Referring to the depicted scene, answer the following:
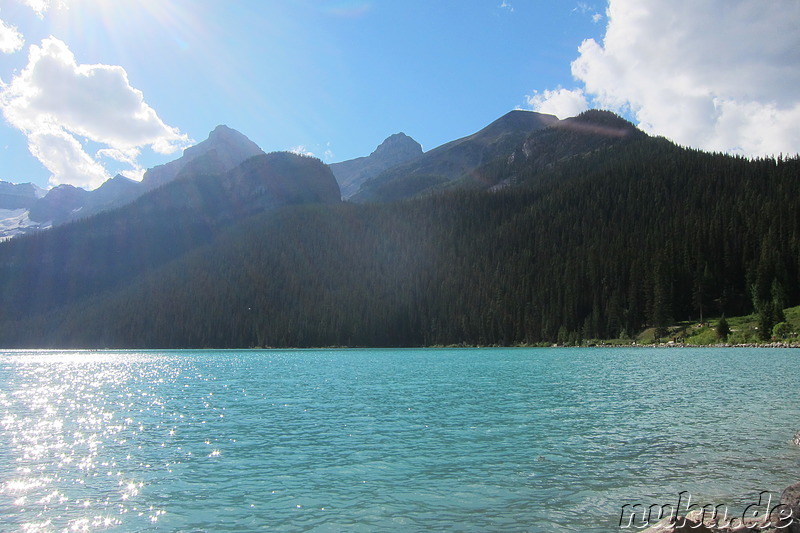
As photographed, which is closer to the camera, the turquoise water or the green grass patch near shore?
the turquoise water

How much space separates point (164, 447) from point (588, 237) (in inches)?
7244

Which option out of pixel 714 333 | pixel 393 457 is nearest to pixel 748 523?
pixel 393 457

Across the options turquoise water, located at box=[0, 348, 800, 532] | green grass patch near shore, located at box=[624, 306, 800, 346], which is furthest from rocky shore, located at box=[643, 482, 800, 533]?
green grass patch near shore, located at box=[624, 306, 800, 346]

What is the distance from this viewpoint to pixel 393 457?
21062 millimetres

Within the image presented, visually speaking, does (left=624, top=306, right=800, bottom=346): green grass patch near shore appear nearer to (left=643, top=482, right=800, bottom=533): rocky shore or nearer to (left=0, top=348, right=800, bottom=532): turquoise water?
(left=0, top=348, right=800, bottom=532): turquoise water

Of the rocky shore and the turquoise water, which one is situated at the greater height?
the rocky shore

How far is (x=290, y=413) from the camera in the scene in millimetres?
33031

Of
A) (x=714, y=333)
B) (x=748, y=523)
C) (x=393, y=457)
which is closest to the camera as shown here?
(x=748, y=523)

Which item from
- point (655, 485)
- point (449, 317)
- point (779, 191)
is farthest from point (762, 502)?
point (779, 191)

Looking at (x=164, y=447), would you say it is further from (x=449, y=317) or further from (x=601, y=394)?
(x=449, y=317)

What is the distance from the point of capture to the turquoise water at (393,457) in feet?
49.4

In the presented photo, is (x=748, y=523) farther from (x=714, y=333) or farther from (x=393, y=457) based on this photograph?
(x=714, y=333)

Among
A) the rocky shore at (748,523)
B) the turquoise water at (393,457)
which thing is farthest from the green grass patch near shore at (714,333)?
the rocky shore at (748,523)

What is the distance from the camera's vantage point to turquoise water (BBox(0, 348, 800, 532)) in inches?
593
